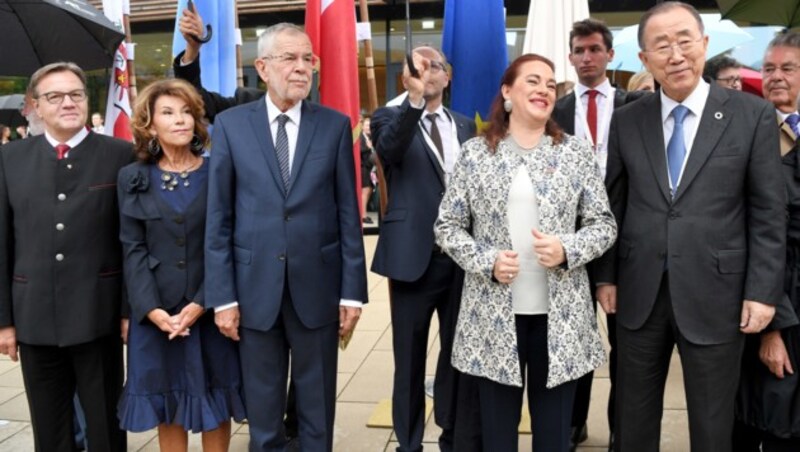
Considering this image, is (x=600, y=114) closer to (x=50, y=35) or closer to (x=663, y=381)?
(x=663, y=381)

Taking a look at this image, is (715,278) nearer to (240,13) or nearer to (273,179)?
(273,179)

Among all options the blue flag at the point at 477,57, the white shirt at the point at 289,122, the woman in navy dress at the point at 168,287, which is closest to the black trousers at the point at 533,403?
the woman in navy dress at the point at 168,287

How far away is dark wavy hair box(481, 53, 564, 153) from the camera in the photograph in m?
2.82

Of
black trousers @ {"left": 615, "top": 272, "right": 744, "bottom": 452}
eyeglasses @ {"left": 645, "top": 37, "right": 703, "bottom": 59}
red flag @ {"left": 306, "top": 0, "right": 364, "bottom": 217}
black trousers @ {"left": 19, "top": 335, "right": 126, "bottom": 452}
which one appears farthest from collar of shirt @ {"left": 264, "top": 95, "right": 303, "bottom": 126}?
black trousers @ {"left": 615, "top": 272, "right": 744, "bottom": 452}

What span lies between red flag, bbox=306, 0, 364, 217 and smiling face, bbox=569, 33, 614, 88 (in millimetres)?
1322

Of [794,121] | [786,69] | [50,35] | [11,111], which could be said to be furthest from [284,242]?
[11,111]

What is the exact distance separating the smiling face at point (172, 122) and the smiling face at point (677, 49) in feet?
6.39

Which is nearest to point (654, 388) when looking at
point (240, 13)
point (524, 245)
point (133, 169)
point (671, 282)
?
point (671, 282)

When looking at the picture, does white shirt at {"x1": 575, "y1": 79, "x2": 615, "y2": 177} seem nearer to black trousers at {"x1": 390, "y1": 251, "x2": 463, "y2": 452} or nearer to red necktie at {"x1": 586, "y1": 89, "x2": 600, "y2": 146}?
red necktie at {"x1": 586, "y1": 89, "x2": 600, "y2": 146}

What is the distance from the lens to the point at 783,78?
300cm

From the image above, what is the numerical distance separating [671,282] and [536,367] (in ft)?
2.02

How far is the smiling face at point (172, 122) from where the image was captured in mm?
3006

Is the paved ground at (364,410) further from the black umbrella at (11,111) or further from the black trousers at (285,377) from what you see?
the black umbrella at (11,111)

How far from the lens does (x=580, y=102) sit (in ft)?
11.9
